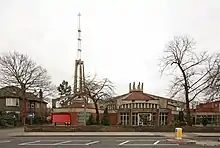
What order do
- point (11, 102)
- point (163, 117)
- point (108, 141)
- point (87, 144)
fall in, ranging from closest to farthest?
point (87, 144) < point (108, 141) < point (163, 117) < point (11, 102)

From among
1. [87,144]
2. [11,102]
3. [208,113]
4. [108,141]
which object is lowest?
[108,141]

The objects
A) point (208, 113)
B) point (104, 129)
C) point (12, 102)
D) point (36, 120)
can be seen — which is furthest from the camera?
point (208, 113)

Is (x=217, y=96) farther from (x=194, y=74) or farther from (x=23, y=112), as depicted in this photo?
(x=23, y=112)

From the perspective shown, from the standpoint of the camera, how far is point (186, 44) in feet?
158

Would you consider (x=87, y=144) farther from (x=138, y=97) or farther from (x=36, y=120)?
(x=138, y=97)

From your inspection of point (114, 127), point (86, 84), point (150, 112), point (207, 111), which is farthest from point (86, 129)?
point (207, 111)

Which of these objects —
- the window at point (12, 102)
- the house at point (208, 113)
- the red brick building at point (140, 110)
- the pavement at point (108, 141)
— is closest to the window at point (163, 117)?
the red brick building at point (140, 110)

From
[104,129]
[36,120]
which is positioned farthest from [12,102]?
[104,129]

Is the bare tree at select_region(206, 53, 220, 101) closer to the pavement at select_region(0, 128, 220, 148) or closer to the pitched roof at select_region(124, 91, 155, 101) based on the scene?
the pavement at select_region(0, 128, 220, 148)

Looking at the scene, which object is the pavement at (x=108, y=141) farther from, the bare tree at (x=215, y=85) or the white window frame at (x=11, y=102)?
the white window frame at (x=11, y=102)

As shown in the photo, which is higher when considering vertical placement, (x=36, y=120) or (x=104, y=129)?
(x=104, y=129)

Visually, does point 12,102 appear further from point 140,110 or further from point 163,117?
point 163,117

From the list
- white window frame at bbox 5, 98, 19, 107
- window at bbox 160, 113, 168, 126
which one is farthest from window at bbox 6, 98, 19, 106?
window at bbox 160, 113, 168, 126

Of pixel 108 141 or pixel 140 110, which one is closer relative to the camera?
pixel 108 141
